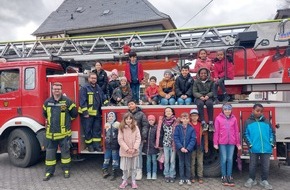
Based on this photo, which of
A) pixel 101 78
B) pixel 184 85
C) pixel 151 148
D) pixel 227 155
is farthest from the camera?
pixel 101 78

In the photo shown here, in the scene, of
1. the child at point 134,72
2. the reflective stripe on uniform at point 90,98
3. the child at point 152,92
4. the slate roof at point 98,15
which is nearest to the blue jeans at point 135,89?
the child at point 134,72

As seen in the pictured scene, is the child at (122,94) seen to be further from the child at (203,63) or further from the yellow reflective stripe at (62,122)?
the child at (203,63)

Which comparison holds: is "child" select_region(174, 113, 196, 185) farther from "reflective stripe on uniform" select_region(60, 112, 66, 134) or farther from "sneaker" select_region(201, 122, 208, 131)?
"reflective stripe on uniform" select_region(60, 112, 66, 134)

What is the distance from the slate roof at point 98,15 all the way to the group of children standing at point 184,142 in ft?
55.3

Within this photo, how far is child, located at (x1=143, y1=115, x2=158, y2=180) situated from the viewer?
511 centimetres

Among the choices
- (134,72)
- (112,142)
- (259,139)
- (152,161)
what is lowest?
(152,161)

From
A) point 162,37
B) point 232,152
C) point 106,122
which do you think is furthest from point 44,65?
point 232,152

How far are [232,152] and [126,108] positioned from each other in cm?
220

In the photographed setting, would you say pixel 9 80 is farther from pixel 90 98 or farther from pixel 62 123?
pixel 90 98

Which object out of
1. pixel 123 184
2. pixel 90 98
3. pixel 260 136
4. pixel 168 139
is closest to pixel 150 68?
pixel 90 98

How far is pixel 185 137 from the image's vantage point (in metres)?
4.86

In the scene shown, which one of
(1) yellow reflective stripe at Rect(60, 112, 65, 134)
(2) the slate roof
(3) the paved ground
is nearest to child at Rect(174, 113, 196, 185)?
(3) the paved ground

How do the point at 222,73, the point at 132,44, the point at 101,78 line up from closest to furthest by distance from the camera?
1. the point at 222,73
2. the point at 101,78
3. the point at 132,44

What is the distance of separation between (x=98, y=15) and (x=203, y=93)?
20847mm
